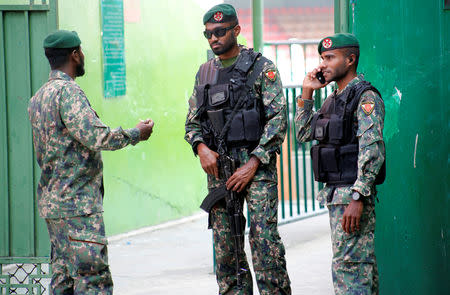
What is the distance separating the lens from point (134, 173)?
8.69 metres

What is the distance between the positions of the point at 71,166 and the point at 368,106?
5.48ft

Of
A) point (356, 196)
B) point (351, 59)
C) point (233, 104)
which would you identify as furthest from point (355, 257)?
point (233, 104)

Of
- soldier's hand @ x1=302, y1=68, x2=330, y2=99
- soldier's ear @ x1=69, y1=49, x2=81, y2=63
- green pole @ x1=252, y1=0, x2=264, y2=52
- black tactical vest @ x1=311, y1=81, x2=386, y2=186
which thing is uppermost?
green pole @ x1=252, y1=0, x2=264, y2=52

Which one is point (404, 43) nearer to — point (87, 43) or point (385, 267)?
point (385, 267)

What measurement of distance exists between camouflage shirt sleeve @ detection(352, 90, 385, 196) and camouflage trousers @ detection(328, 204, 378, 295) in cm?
19

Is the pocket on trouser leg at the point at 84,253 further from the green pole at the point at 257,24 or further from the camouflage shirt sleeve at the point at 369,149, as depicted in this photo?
the green pole at the point at 257,24

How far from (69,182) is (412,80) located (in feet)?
7.13

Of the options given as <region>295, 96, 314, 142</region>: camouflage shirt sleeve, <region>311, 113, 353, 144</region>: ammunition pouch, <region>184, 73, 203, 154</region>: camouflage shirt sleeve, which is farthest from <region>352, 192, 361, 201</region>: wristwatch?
<region>184, 73, 203, 154</region>: camouflage shirt sleeve

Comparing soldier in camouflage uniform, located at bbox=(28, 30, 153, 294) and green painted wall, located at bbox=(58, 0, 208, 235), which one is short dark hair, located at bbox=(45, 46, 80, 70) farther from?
green painted wall, located at bbox=(58, 0, 208, 235)

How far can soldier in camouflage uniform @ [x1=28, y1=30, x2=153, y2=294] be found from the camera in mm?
4609

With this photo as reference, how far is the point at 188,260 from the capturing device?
298 inches

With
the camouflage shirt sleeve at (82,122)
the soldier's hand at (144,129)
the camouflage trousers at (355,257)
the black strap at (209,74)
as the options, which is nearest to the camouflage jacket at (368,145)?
the camouflage trousers at (355,257)

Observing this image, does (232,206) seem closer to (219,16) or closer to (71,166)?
(71,166)

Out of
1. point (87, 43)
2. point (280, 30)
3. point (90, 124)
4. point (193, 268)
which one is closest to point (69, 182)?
point (90, 124)
